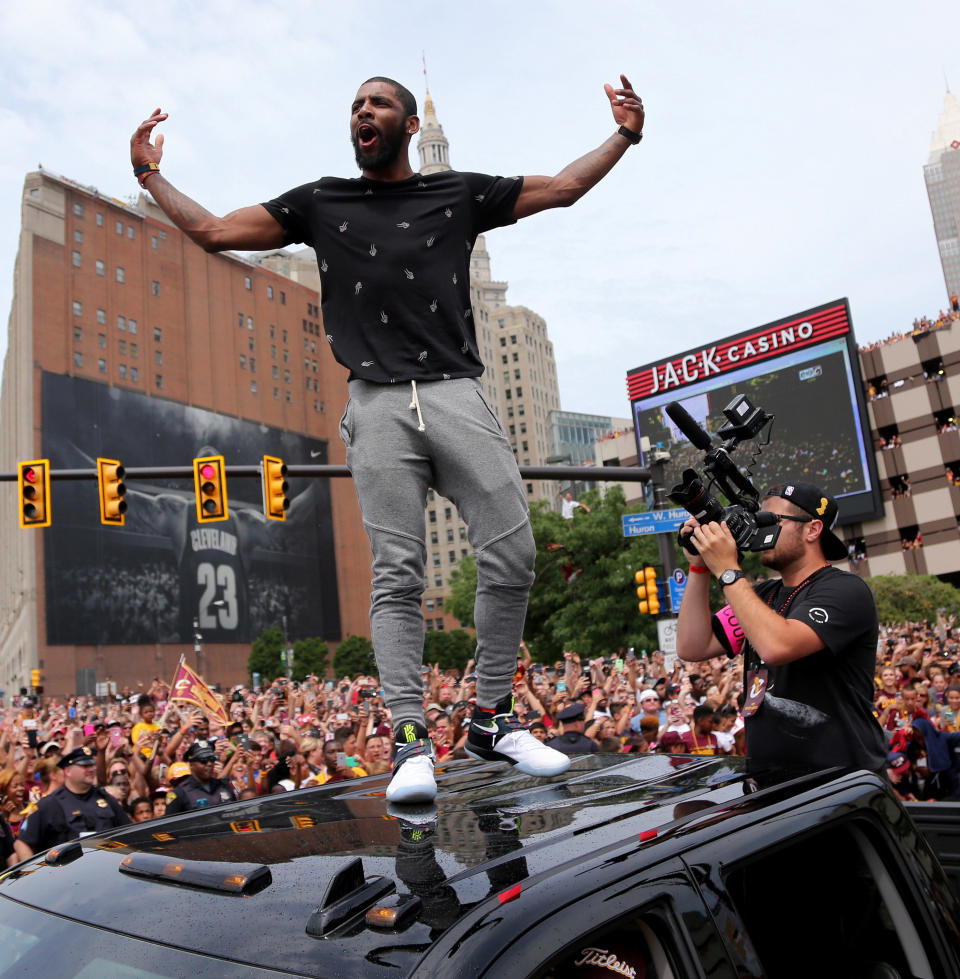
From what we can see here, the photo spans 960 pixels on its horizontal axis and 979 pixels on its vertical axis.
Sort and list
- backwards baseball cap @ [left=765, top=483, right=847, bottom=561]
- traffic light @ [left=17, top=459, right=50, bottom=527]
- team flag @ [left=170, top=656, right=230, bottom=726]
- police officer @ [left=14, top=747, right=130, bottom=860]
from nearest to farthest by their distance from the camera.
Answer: backwards baseball cap @ [left=765, top=483, right=847, bottom=561], police officer @ [left=14, top=747, right=130, bottom=860], traffic light @ [left=17, top=459, right=50, bottom=527], team flag @ [left=170, top=656, right=230, bottom=726]

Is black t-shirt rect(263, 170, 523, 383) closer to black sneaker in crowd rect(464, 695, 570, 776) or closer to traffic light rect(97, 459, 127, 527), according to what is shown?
black sneaker in crowd rect(464, 695, 570, 776)

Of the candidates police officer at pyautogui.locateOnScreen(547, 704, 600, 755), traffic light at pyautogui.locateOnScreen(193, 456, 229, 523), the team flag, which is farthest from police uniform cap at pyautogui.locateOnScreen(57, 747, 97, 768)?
the team flag

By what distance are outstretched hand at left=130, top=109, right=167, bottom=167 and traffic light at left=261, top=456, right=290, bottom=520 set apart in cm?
1158

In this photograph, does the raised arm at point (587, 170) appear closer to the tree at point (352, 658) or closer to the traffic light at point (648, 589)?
the traffic light at point (648, 589)

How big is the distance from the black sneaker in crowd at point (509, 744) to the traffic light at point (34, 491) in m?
13.2

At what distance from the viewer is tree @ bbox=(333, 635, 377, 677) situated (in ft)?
253

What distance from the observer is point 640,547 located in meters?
44.1

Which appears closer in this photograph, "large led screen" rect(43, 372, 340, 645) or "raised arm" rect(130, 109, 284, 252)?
"raised arm" rect(130, 109, 284, 252)

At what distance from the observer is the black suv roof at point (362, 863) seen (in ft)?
4.67

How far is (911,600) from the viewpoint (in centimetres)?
4569

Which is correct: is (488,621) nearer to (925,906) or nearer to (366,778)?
(366,778)

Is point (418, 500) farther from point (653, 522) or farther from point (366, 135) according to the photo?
point (653, 522)

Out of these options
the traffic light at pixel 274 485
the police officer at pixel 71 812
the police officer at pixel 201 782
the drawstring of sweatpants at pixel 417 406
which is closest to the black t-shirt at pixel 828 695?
the drawstring of sweatpants at pixel 417 406

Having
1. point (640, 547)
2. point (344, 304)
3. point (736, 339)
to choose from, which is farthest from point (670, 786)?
point (736, 339)
